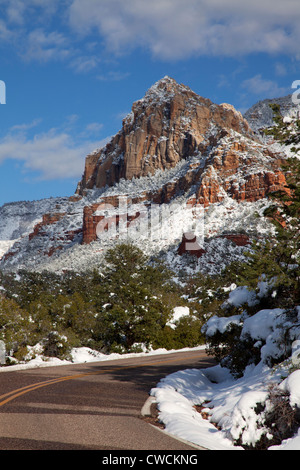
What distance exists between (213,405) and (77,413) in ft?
11.4

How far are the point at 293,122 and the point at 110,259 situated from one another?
1176 inches

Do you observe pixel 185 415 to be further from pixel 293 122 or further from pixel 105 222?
pixel 105 222

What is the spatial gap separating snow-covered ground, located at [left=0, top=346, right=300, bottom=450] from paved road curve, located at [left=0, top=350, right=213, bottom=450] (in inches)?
19.2

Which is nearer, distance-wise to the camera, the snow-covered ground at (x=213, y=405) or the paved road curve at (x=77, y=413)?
the paved road curve at (x=77, y=413)

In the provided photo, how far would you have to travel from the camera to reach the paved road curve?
6.11m

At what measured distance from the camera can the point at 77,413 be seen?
Answer: 26.3ft

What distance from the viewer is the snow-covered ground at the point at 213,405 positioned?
670 cm

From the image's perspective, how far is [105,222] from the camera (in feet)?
628

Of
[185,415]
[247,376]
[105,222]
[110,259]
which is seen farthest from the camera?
[105,222]

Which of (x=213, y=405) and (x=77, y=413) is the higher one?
(x=77, y=413)

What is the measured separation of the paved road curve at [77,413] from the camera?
20.0 ft

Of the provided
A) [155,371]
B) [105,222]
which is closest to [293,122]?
[155,371]

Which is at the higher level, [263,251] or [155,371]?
[263,251]

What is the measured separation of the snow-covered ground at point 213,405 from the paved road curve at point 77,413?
1.60ft
